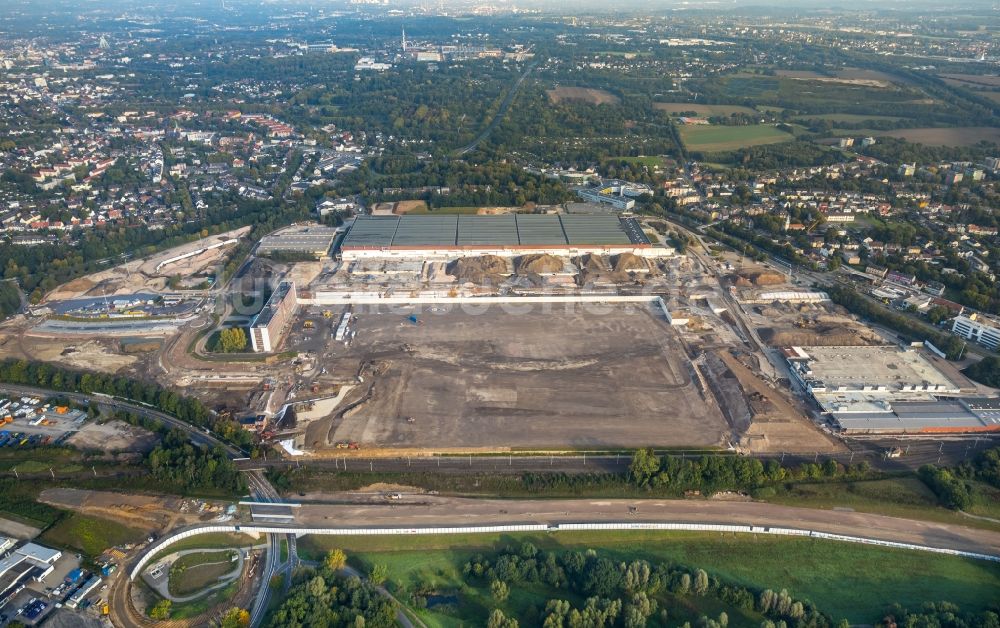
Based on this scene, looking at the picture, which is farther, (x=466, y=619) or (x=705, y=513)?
(x=705, y=513)

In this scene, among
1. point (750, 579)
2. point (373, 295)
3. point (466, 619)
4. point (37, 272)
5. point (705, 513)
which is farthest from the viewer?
point (37, 272)

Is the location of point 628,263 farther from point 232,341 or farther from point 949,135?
point 949,135

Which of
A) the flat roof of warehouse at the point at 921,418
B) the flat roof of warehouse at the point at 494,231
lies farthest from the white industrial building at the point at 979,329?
the flat roof of warehouse at the point at 494,231

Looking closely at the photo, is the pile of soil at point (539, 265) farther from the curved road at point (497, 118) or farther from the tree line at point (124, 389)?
the curved road at point (497, 118)

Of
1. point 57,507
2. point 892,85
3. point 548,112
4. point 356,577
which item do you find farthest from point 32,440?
point 892,85

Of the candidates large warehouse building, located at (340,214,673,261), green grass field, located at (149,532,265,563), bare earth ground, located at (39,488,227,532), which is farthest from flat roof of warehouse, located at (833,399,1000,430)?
bare earth ground, located at (39,488,227,532)

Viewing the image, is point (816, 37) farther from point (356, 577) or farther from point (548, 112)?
point (356, 577)

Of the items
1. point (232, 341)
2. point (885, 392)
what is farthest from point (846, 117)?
point (232, 341)
